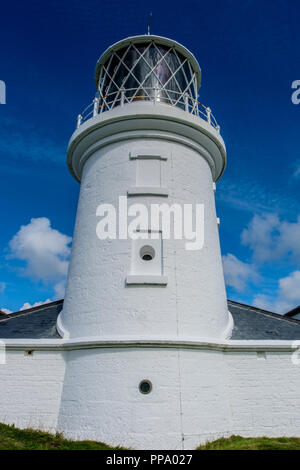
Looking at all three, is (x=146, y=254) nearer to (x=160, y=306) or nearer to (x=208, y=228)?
(x=160, y=306)

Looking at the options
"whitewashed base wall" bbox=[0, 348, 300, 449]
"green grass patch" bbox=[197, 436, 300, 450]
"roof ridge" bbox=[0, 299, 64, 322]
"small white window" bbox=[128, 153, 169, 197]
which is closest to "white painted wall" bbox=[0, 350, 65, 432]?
"whitewashed base wall" bbox=[0, 348, 300, 449]

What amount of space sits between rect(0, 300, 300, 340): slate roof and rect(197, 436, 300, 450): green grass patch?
7.38 feet

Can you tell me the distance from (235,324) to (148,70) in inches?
325

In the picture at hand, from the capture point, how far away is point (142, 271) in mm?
8148

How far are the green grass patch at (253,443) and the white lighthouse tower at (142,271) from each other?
0.56 m

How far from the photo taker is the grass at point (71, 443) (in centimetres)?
644

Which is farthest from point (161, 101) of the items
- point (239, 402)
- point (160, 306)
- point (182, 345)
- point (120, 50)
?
point (239, 402)

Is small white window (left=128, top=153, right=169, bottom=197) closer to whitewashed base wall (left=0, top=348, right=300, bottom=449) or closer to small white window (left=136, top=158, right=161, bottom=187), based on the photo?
small white window (left=136, top=158, right=161, bottom=187)

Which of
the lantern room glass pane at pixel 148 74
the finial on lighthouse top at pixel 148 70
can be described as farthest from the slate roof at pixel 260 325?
the lantern room glass pane at pixel 148 74

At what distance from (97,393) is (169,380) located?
157cm

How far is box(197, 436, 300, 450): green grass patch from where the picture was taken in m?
6.65

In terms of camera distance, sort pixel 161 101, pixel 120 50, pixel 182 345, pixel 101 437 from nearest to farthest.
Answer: pixel 101 437 → pixel 182 345 → pixel 161 101 → pixel 120 50

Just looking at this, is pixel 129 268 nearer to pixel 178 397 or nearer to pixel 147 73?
pixel 178 397

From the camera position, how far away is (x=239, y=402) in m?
7.80
